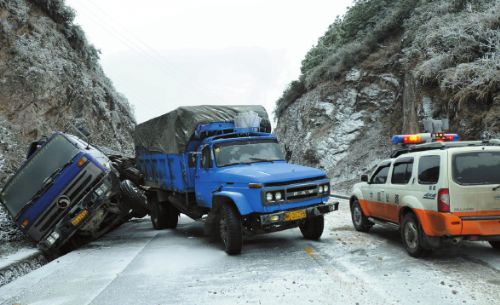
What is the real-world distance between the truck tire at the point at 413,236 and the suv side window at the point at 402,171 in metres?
0.72

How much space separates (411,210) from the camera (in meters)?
7.44

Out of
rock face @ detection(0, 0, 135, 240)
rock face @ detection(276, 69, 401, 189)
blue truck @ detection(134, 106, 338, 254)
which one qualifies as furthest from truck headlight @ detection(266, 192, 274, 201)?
rock face @ detection(276, 69, 401, 189)

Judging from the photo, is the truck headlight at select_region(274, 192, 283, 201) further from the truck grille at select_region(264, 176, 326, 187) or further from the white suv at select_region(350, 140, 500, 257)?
the white suv at select_region(350, 140, 500, 257)

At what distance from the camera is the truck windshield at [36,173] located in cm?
957

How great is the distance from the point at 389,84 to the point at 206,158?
15599 mm

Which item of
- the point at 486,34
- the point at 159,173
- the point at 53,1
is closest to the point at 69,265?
the point at 159,173

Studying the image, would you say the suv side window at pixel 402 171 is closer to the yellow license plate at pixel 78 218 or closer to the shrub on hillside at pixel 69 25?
the yellow license plate at pixel 78 218

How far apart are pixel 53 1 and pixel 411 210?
20.0 metres

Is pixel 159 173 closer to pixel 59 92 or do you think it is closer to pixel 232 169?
pixel 232 169

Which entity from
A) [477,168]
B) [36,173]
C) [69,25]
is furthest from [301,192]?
[69,25]

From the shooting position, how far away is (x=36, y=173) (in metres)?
9.74

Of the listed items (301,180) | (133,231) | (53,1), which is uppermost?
(53,1)

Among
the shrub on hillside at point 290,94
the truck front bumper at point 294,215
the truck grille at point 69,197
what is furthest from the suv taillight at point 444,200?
the shrub on hillside at point 290,94

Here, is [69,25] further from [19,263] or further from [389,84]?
[19,263]
